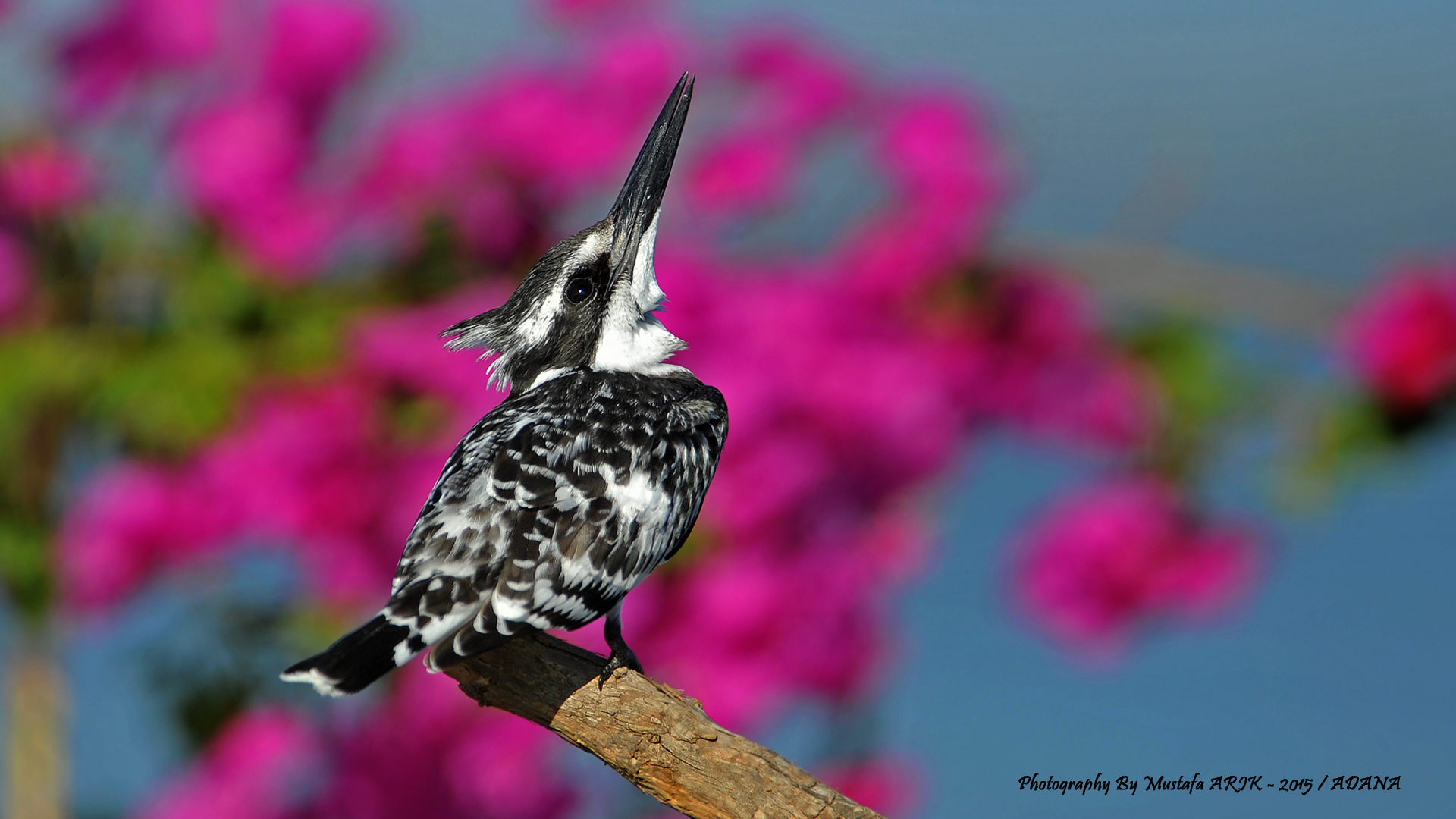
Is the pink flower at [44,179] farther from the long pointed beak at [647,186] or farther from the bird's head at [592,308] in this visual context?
the long pointed beak at [647,186]

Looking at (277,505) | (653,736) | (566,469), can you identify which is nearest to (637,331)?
(566,469)

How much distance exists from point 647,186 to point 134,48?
2.50 m

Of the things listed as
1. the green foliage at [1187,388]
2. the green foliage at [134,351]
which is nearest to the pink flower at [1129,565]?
the green foliage at [1187,388]

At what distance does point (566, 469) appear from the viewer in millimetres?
2271

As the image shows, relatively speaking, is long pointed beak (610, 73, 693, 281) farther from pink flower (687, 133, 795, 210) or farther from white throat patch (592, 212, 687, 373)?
pink flower (687, 133, 795, 210)

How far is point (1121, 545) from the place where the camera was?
4.58m

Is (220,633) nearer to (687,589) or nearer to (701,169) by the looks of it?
(687,589)

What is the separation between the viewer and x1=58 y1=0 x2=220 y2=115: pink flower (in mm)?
4246

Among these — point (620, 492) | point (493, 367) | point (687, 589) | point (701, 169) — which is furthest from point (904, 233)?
point (620, 492)

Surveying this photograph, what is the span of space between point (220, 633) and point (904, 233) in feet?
8.68

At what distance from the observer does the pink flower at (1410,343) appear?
169 inches

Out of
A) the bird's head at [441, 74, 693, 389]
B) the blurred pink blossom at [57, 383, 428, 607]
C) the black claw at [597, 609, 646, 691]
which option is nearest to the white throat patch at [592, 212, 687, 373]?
the bird's head at [441, 74, 693, 389]

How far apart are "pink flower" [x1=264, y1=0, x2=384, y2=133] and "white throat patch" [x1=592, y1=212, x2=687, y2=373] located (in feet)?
6.60

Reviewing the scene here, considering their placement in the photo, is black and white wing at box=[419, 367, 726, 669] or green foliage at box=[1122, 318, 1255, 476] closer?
black and white wing at box=[419, 367, 726, 669]
